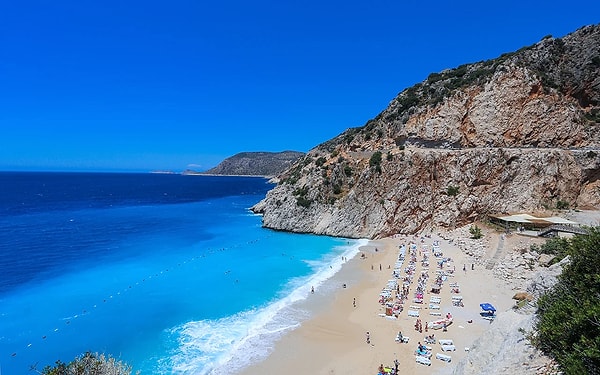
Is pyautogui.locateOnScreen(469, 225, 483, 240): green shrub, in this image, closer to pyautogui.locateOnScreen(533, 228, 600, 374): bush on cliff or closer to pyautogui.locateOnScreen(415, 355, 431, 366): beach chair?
pyautogui.locateOnScreen(415, 355, 431, 366): beach chair

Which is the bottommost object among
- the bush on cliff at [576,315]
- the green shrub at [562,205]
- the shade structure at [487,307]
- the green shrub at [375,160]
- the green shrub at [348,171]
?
the shade structure at [487,307]

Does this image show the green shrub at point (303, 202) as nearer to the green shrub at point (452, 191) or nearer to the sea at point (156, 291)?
the sea at point (156, 291)

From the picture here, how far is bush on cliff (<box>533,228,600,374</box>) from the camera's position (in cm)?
625

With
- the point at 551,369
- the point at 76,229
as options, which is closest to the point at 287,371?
the point at 551,369

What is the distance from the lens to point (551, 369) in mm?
7102

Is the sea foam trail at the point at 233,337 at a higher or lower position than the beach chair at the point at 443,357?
lower

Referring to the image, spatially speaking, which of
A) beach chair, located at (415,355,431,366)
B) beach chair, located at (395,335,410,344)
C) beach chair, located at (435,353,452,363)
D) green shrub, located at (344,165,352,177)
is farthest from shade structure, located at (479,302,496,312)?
green shrub, located at (344,165,352,177)

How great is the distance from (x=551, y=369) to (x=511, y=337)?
6.77 ft

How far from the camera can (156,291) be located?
25250 millimetres

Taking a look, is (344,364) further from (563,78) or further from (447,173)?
(563,78)

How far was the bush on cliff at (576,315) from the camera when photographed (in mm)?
6250

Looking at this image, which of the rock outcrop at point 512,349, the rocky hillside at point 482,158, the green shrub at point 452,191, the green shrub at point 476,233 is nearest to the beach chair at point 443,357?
the rock outcrop at point 512,349

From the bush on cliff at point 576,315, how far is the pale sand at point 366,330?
25.6 feet

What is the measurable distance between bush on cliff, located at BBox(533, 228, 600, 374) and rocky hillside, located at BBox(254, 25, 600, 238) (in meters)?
33.8
